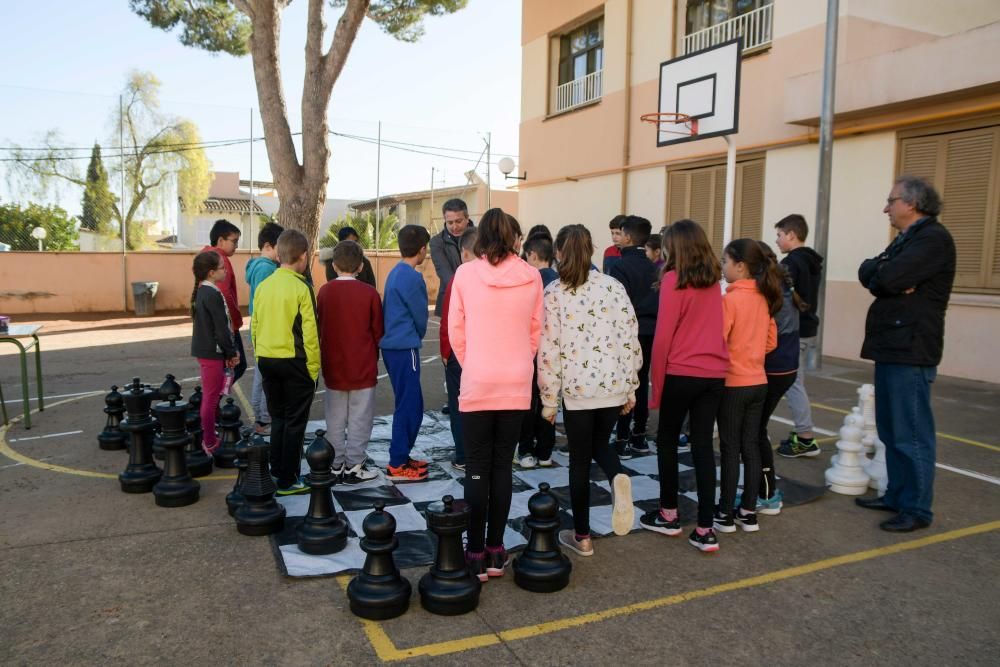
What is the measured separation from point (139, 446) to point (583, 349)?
3065mm

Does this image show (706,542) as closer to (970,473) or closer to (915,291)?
(915,291)

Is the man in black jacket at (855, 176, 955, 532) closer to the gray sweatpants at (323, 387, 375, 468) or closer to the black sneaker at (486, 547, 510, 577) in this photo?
the black sneaker at (486, 547, 510, 577)

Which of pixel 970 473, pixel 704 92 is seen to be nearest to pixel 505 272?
pixel 970 473

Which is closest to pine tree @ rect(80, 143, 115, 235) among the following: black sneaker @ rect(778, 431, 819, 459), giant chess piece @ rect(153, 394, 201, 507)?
giant chess piece @ rect(153, 394, 201, 507)

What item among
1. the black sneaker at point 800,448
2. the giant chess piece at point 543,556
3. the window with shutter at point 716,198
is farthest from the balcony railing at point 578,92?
the giant chess piece at point 543,556

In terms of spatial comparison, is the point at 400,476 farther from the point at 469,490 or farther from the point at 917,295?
the point at 917,295

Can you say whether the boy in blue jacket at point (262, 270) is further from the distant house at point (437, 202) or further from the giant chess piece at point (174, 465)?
the distant house at point (437, 202)

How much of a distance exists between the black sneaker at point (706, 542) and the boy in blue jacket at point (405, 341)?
1.92 metres

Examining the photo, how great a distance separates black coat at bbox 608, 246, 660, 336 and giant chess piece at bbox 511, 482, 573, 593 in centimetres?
250

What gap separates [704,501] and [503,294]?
161 centimetres

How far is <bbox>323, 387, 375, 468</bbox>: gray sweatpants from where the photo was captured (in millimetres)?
4723

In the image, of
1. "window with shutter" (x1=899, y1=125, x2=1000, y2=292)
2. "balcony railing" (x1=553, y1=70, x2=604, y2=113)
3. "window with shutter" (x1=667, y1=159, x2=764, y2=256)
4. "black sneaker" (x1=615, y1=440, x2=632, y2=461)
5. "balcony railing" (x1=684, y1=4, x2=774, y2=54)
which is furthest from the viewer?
"balcony railing" (x1=553, y1=70, x2=604, y2=113)

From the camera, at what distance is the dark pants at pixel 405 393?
4.80m

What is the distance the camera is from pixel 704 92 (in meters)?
10.2
